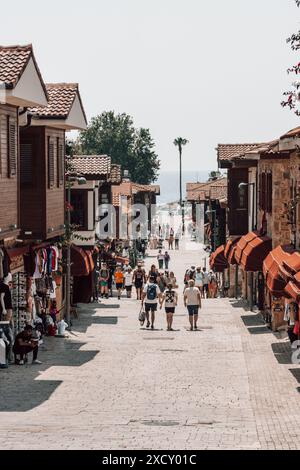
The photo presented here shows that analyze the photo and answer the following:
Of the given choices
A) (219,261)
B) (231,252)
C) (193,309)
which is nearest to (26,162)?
(193,309)

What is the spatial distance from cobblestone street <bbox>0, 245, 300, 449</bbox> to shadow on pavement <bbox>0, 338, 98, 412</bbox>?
0.02m

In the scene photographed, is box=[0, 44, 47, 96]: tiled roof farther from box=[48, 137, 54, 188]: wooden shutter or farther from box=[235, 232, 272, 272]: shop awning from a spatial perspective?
box=[235, 232, 272, 272]: shop awning

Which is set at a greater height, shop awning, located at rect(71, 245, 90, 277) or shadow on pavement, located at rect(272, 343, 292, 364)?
shop awning, located at rect(71, 245, 90, 277)

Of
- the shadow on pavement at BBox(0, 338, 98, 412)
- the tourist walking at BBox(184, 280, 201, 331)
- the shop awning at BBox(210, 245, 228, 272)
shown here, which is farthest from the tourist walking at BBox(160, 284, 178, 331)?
the shop awning at BBox(210, 245, 228, 272)

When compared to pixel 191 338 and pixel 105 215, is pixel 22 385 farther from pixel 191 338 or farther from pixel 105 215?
pixel 105 215

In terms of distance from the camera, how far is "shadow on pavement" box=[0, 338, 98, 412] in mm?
22984

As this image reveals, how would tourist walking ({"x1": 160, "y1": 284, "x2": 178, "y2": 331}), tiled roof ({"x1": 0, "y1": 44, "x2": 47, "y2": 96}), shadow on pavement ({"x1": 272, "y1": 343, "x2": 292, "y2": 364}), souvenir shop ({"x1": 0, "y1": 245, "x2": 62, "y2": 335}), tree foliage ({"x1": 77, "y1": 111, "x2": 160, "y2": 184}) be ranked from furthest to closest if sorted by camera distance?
tree foliage ({"x1": 77, "y1": 111, "x2": 160, "y2": 184}) < tourist walking ({"x1": 160, "y1": 284, "x2": 178, "y2": 331}) < souvenir shop ({"x1": 0, "y1": 245, "x2": 62, "y2": 335}) < shadow on pavement ({"x1": 272, "y1": 343, "x2": 292, "y2": 364}) < tiled roof ({"x1": 0, "y1": 44, "x2": 47, "y2": 96})

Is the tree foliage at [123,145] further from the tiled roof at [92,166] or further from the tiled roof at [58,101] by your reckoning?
the tiled roof at [58,101]

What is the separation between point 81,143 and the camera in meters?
172

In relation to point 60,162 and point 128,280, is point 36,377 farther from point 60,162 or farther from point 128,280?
point 128,280

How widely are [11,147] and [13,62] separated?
7.84 feet
